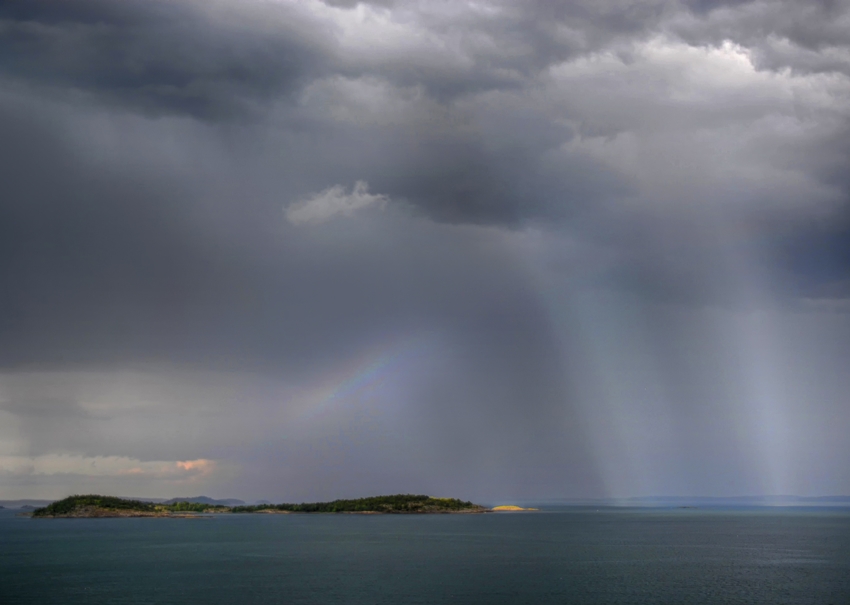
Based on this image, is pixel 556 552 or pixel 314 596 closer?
pixel 314 596

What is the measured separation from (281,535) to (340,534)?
14.4m

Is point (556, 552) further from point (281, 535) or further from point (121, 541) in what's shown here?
point (121, 541)

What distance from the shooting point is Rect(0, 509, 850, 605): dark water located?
76688 mm

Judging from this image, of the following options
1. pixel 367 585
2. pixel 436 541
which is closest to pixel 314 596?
pixel 367 585

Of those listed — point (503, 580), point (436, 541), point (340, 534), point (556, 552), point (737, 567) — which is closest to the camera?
point (503, 580)

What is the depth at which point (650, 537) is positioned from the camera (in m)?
171

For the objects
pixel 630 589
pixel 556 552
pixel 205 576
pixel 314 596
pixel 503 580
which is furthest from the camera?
pixel 556 552

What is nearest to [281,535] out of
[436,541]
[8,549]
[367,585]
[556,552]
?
[436,541]

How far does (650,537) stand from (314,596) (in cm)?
11621

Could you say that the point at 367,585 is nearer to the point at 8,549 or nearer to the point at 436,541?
the point at 436,541

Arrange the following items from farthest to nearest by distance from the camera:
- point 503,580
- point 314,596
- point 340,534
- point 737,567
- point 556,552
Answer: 1. point 340,534
2. point 556,552
3. point 737,567
4. point 503,580
5. point 314,596

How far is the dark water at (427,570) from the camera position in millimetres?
76688

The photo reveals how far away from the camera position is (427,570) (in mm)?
97375

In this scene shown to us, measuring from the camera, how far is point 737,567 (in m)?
103
